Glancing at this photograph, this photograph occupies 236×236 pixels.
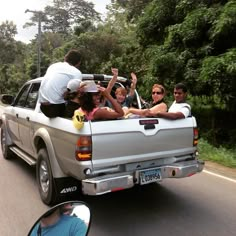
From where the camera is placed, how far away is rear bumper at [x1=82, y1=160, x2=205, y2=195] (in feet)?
13.3

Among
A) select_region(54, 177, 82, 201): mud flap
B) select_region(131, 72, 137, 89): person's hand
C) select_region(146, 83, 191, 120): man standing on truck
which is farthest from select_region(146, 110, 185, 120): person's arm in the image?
select_region(131, 72, 137, 89): person's hand

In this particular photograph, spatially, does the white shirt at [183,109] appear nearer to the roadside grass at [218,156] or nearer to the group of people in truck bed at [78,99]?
the group of people in truck bed at [78,99]

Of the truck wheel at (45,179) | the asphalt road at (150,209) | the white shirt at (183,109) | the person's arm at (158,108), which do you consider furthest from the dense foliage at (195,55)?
the truck wheel at (45,179)

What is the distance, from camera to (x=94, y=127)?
4.21 metres

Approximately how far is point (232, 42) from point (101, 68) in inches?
488

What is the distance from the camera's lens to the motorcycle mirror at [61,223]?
6.35 ft

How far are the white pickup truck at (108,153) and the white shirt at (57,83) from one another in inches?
12.3

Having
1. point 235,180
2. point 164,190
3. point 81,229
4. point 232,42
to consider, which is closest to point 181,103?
point 164,190

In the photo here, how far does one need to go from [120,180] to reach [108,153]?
337mm

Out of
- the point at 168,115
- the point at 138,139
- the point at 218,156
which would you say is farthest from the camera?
the point at 218,156

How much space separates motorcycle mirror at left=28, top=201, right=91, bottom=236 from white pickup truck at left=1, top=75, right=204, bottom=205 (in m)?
2.02

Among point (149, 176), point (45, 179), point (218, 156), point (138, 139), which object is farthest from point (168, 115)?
point (218, 156)

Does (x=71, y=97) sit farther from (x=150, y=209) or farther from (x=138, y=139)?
(x=150, y=209)

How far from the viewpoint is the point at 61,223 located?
77.2 inches
